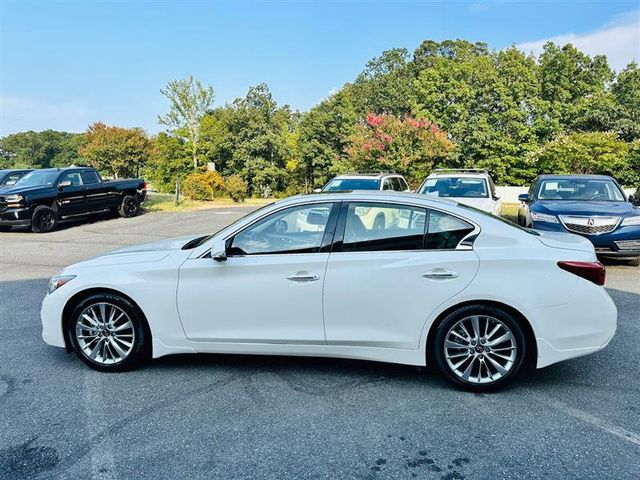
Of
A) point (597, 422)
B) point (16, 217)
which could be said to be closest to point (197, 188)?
point (16, 217)

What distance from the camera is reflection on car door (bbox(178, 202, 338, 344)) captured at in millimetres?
3674

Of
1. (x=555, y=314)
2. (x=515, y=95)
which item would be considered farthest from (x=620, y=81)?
(x=555, y=314)

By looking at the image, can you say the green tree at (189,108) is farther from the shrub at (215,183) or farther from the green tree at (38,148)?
the green tree at (38,148)

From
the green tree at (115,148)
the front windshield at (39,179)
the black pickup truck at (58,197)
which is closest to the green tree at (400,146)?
the black pickup truck at (58,197)

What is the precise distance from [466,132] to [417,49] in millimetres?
29417

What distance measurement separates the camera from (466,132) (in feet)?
105

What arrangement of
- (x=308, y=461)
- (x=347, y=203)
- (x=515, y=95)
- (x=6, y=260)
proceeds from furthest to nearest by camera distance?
1. (x=515, y=95)
2. (x=6, y=260)
3. (x=347, y=203)
4. (x=308, y=461)

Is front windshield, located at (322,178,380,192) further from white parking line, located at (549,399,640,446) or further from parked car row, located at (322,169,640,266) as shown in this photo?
white parking line, located at (549,399,640,446)

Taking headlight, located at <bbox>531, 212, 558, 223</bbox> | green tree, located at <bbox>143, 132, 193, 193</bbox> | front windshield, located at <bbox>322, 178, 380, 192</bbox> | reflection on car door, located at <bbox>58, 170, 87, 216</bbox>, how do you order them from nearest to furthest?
headlight, located at <bbox>531, 212, 558, 223</bbox>
front windshield, located at <bbox>322, 178, 380, 192</bbox>
reflection on car door, located at <bbox>58, 170, 87, 216</bbox>
green tree, located at <bbox>143, 132, 193, 193</bbox>

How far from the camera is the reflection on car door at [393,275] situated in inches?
139

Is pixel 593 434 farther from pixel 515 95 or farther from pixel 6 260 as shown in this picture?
pixel 515 95

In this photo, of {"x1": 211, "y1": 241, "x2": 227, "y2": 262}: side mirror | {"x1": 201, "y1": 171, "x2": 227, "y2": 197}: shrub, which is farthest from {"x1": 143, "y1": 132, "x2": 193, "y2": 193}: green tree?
{"x1": 211, "y1": 241, "x2": 227, "y2": 262}: side mirror

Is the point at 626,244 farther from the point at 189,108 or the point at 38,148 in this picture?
the point at 38,148

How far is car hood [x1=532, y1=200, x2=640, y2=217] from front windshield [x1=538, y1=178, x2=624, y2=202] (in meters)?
0.46
